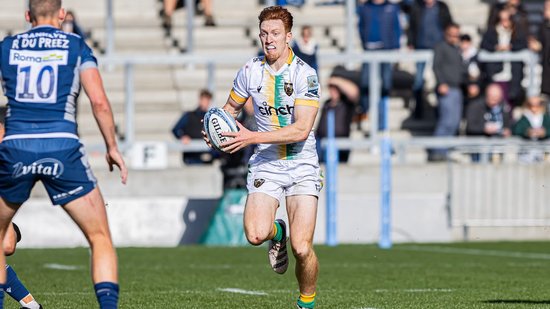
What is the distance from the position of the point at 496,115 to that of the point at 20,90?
14199 millimetres

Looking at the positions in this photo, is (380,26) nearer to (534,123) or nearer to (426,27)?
(426,27)

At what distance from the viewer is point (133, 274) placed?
13.6m

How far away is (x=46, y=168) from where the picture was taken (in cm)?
748

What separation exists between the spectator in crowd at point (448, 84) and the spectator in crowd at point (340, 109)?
132 centimetres

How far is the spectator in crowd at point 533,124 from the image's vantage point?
20.5 meters

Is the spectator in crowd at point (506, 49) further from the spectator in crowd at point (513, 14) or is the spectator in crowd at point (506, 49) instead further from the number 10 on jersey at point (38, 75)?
the number 10 on jersey at point (38, 75)

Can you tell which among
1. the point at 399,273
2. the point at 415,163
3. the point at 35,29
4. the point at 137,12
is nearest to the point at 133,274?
the point at 399,273

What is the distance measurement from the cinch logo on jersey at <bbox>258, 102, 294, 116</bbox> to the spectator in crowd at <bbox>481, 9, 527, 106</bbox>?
1258 centimetres

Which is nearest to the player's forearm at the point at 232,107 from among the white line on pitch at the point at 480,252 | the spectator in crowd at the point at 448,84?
the white line on pitch at the point at 480,252

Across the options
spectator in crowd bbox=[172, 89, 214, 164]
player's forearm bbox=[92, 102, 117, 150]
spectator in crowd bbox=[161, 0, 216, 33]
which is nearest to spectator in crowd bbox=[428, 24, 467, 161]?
spectator in crowd bbox=[172, 89, 214, 164]

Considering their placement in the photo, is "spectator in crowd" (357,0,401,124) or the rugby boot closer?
the rugby boot

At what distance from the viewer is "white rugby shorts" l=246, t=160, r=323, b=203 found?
961cm

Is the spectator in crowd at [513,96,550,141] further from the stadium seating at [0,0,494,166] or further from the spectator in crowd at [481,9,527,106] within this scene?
the stadium seating at [0,0,494,166]

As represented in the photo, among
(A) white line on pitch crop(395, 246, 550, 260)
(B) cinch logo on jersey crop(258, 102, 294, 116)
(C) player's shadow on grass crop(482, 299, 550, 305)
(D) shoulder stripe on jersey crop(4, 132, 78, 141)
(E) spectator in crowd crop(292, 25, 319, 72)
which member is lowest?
(A) white line on pitch crop(395, 246, 550, 260)
